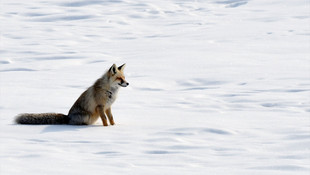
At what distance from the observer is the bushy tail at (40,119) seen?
918 centimetres

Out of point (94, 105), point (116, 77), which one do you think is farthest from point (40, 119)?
point (116, 77)

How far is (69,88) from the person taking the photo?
13.9m

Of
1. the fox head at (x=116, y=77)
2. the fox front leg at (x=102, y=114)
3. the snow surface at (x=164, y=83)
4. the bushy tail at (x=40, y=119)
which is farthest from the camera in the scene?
the fox head at (x=116, y=77)

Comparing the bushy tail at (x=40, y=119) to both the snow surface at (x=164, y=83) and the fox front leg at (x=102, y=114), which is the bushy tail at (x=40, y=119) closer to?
the snow surface at (x=164, y=83)

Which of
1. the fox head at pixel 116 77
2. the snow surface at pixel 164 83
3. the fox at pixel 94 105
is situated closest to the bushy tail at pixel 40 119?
the fox at pixel 94 105

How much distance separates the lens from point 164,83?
14.9 metres

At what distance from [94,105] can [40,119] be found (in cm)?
85

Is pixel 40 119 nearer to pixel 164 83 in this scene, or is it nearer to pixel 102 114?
pixel 102 114

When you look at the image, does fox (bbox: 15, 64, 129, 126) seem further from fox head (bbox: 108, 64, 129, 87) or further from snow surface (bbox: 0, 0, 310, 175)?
snow surface (bbox: 0, 0, 310, 175)

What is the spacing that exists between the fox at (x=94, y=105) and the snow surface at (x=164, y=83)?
0.35 metres

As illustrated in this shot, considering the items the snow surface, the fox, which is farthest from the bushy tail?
the snow surface

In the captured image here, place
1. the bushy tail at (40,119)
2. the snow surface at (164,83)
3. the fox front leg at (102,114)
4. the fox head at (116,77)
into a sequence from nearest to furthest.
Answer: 1. the snow surface at (164,83)
2. the bushy tail at (40,119)
3. the fox front leg at (102,114)
4. the fox head at (116,77)

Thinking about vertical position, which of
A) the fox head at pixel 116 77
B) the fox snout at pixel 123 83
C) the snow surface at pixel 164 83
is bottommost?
the snow surface at pixel 164 83

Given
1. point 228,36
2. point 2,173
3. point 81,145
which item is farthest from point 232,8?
point 2,173
